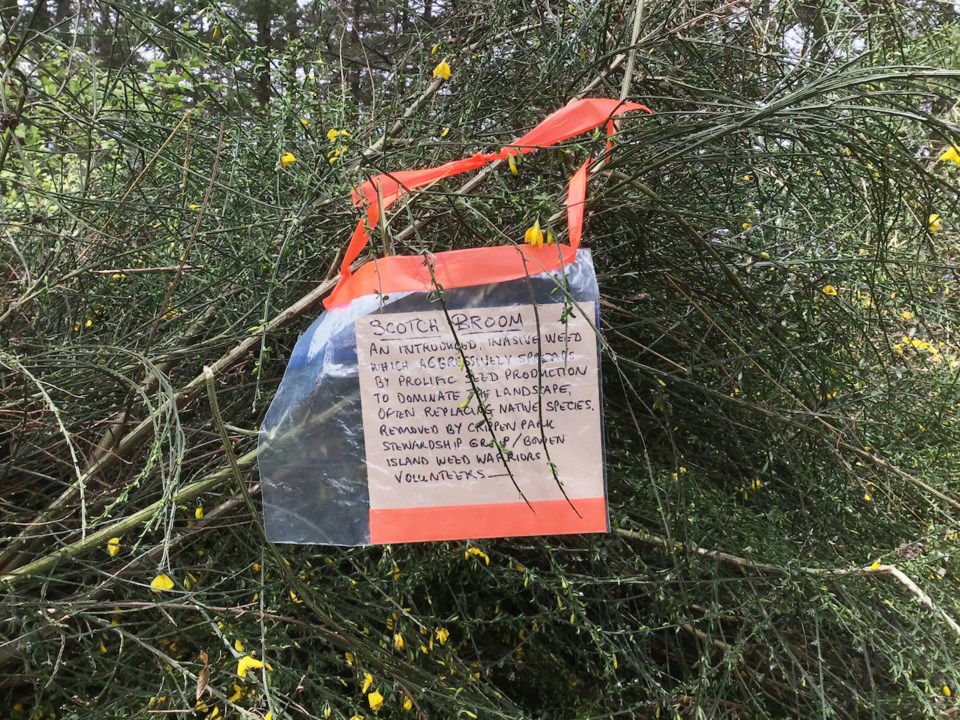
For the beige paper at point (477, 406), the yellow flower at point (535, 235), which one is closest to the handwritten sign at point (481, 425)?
the beige paper at point (477, 406)

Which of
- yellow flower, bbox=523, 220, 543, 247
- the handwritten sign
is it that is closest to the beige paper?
the handwritten sign

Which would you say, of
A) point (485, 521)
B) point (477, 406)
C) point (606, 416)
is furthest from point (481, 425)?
point (606, 416)

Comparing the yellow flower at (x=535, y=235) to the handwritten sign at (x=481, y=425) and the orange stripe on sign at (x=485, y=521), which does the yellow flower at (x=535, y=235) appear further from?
the orange stripe on sign at (x=485, y=521)

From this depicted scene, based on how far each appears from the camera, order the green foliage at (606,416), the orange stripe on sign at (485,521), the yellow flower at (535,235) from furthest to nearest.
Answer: the green foliage at (606,416) → the orange stripe on sign at (485,521) → the yellow flower at (535,235)

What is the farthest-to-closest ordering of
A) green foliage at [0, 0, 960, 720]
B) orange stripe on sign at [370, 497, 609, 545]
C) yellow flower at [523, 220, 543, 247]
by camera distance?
green foliage at [0, 0, 960, 720] → orange stripe on sign at [370, 497, 609, 545] → yellow flower at [523, 220, 543, 247]

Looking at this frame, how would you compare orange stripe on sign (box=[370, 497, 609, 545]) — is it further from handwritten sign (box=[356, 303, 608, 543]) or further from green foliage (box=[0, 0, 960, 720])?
green foliage (box=[0, 0, 960, 720])

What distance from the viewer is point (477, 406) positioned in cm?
88

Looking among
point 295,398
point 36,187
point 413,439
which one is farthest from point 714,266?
point 36,187

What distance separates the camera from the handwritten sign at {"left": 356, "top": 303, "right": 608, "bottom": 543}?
86cm

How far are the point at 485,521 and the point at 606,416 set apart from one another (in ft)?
1.46

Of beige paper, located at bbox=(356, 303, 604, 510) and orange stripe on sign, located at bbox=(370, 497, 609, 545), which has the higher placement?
beige paper, located at bbox=(356, 303, 604, 510)

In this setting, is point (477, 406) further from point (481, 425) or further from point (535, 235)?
point (535, 235)

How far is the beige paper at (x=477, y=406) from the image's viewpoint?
856 mm

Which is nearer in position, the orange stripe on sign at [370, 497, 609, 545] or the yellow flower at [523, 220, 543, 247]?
the yellow flower at [523, 220, 543, 247]
